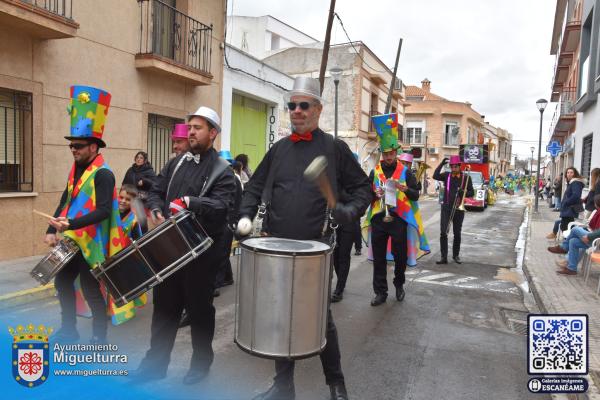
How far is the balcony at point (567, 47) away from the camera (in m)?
19.1

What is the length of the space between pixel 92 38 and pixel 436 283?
7.38 metres

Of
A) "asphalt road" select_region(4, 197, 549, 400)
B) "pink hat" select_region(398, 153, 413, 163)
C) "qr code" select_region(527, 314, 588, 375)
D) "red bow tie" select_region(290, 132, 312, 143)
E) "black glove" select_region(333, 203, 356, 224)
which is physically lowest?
"asphalt road" select_region(4, 197, 549, 400)

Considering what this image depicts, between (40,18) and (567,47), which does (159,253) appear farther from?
(567,47)

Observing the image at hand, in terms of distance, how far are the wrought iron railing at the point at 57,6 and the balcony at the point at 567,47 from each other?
18.3 meters

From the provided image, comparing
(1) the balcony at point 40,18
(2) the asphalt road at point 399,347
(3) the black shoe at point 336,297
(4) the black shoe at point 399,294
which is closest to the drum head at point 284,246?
(2) the asphalt road at point 399,347

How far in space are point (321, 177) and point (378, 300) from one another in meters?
3.47

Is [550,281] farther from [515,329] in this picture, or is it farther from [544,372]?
[544,372]

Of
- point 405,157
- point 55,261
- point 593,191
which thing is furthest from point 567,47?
point 55,261

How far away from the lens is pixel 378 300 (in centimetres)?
588

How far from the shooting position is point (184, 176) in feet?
11.8

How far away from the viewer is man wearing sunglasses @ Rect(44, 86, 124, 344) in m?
3.93

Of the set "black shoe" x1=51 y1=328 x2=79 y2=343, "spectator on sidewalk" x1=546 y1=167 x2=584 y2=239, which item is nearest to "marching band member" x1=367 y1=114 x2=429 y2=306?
"black shoe" x1=51 y1=328 x2=79 y2=343

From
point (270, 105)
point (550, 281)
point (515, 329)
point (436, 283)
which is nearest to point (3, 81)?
point (436, 283)

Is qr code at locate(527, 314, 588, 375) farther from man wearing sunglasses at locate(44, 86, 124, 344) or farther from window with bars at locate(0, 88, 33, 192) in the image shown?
window with bars at locate(0, 88, 33, 192)
